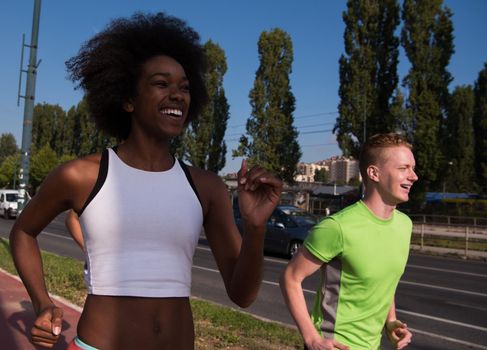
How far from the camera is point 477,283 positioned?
38.9 feet

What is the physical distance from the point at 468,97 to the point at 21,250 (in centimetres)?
5853

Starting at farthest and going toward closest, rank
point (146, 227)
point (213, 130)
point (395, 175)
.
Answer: point (213, 130), point (395, 175), point (146, 227)

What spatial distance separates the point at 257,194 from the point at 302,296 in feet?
3.40

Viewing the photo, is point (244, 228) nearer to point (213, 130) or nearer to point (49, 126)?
point (213, 130)

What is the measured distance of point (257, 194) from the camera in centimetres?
176

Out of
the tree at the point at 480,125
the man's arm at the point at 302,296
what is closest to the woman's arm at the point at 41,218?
the man's arm at the point at 302,296

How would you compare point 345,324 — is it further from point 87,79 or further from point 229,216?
point 87,79

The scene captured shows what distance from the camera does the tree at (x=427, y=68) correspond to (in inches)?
1115

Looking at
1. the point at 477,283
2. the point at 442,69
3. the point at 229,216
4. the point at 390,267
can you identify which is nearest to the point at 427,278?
the point at 477,283

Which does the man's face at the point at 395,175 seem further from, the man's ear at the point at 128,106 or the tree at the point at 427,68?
the tree at the point at 427,68

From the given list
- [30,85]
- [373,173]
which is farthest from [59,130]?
[373,173]

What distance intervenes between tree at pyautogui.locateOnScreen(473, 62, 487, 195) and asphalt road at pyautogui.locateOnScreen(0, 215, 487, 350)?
3213cm

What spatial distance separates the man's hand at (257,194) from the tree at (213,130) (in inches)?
1497

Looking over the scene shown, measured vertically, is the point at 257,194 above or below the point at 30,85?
below
